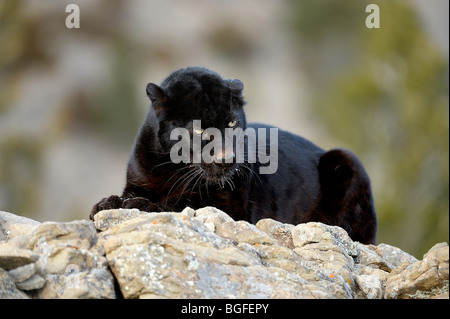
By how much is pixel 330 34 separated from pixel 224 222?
180 ft

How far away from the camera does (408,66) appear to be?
147 ft

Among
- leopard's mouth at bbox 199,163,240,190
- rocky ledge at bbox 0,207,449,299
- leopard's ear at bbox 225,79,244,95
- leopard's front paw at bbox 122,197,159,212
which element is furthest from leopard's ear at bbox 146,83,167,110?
rocky ledge at bbox 0,207,449,299

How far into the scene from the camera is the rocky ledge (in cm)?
595

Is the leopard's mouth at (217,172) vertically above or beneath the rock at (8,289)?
above

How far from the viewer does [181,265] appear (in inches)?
241

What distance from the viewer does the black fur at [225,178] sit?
28.8 ft

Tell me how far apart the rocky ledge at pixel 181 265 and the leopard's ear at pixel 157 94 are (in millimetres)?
1985

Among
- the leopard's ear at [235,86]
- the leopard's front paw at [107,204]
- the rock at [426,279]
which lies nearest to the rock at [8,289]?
the leopard's front paw at [107,204]

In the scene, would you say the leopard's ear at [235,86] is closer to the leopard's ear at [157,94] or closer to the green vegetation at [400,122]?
the leopard's ear at [157,94]

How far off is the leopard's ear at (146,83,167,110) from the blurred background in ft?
Result: 85.2

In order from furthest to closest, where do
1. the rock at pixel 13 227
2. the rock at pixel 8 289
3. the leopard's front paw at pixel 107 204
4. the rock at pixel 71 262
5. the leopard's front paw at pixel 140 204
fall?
1. the leopard's front paw at pixel 140 204
2. the leopard's front paw at pixel 107 204
3. the rock at pixel 13 227
4. the rock at pixel 71 262
5. the rock at pixel 8 289

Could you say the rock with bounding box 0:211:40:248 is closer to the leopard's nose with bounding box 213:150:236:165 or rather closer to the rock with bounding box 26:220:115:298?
the rock with bounding box 26:220:115:298

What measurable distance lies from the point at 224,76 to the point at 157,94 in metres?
37.8

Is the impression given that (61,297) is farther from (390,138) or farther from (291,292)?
(390,138)
